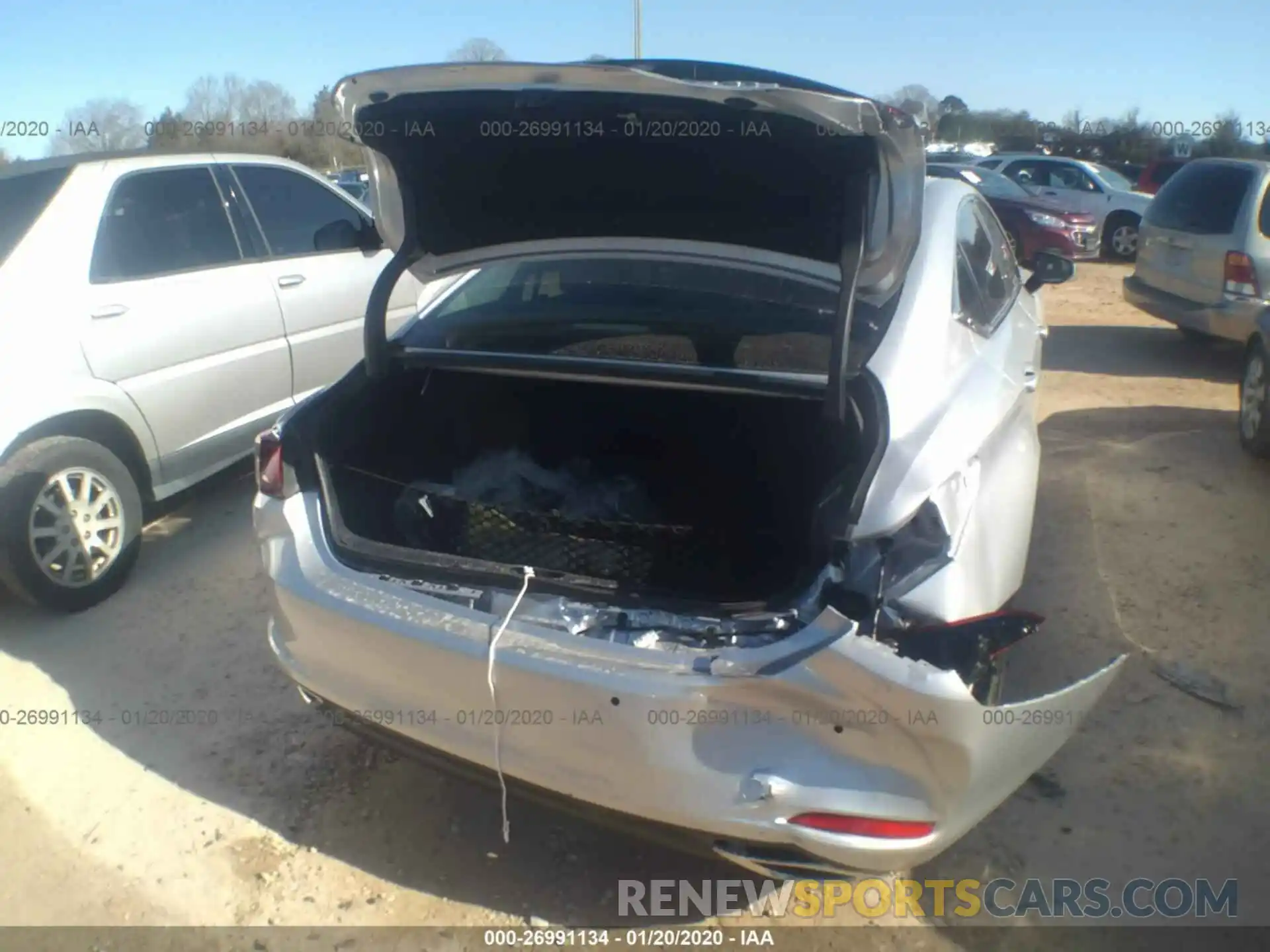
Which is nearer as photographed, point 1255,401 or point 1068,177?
point 1255,401

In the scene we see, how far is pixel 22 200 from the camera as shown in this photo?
4.00 m

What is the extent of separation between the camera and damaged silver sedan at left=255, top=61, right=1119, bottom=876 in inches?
77.0

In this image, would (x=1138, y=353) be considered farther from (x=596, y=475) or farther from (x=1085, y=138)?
(x=1085, y=138)

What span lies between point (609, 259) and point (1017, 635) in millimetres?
1647

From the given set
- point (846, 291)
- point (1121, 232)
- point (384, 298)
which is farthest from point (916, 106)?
point (1121, 232)

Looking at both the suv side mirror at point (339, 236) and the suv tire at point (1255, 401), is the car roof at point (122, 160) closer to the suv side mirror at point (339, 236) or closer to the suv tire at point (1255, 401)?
the suv side mirror at point (339, 236)

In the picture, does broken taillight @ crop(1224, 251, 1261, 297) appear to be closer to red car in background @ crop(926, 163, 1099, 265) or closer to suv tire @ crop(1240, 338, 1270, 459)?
suv tire @ crop(1240, 338, 1270, 459)

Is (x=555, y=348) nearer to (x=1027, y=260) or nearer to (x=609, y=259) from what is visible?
(x=609, y=259)

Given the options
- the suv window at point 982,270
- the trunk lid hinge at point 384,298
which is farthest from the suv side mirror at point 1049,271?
the trunk lid hinge at point 384,298

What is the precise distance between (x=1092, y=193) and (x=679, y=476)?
1325 cm

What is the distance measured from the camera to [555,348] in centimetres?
284

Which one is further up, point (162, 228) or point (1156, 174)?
point (162, 228)

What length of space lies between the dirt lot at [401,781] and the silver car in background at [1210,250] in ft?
9.34

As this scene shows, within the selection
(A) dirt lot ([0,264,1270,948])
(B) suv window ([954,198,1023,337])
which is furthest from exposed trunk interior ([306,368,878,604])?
(A) dirt lot ([0,264,1270,948])
